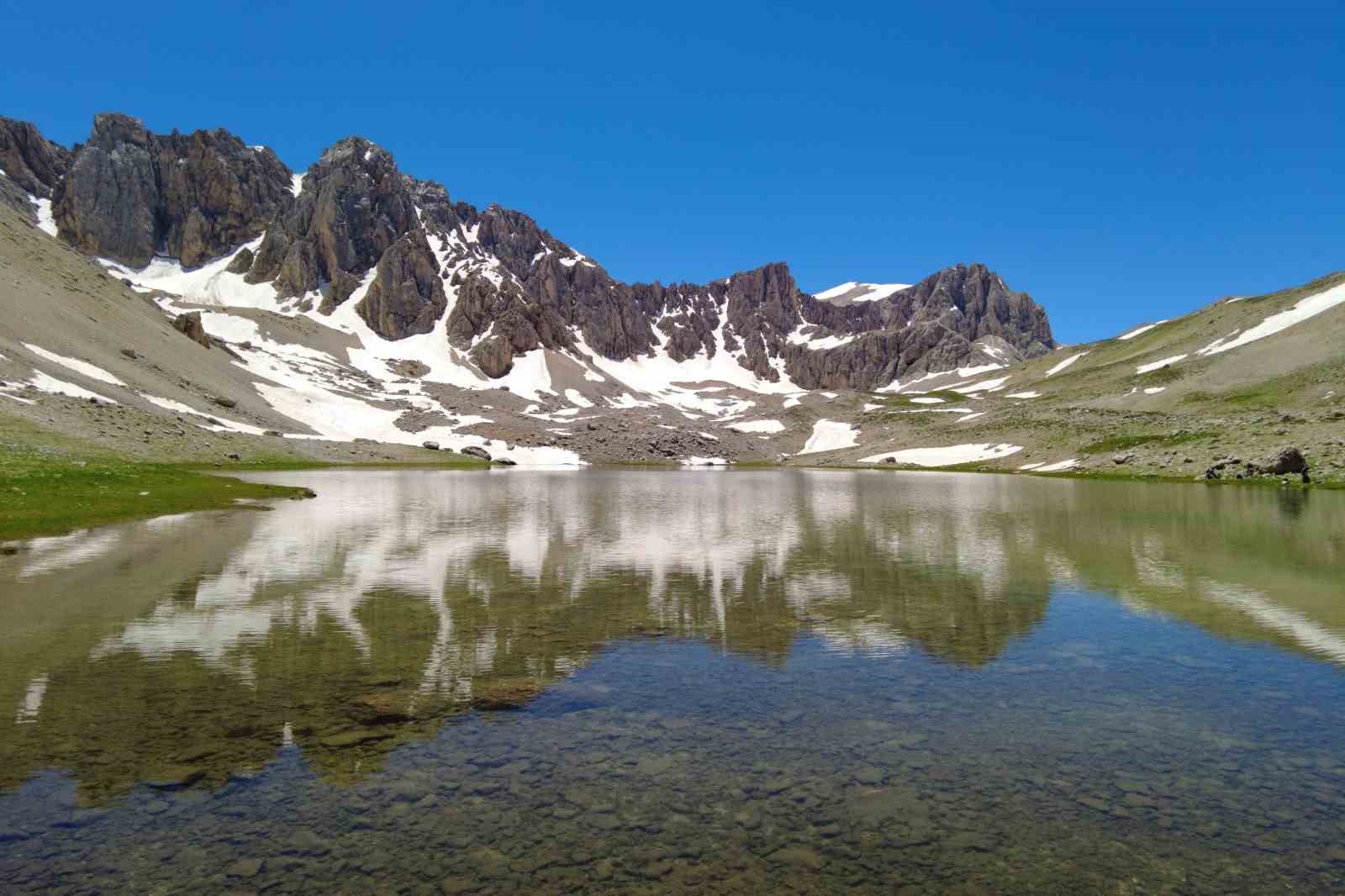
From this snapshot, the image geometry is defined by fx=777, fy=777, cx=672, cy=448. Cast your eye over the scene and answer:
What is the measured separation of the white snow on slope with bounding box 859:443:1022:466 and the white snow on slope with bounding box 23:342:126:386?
131m

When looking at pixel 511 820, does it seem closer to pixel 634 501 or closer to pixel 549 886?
pixel 549 886

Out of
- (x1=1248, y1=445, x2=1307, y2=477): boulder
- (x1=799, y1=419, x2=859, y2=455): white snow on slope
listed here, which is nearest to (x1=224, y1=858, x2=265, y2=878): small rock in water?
(x1=1248, y1=445, x2=1307, y2=477): boulder

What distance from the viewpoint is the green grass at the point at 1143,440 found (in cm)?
10875

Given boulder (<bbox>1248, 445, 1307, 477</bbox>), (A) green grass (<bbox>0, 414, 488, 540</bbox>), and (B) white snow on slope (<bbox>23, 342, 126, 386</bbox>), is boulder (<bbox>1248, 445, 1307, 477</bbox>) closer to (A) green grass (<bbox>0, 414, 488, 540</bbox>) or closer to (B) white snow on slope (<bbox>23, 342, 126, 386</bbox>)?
(A) green grass (<bbox>0, 414, 488, 540</bbox>)

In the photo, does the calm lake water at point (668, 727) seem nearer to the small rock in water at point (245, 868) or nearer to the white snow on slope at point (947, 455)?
the small rock in water at point (245, 868)

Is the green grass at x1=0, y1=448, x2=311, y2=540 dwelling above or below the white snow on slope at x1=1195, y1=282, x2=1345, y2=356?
below

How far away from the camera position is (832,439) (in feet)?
621

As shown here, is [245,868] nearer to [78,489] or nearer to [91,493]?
[91,493]

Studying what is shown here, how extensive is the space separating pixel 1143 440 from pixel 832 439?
7995 cm

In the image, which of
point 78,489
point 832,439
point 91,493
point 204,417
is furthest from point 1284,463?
point 204,417

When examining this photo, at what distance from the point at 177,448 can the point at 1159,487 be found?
11420 centimetres

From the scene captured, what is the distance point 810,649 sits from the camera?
719 inches

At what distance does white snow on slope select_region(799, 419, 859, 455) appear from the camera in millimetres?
183625

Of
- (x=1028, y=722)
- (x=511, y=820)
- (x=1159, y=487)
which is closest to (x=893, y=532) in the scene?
(x=1028, y=722)
